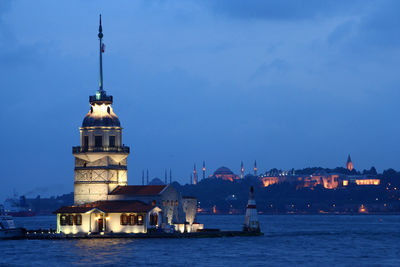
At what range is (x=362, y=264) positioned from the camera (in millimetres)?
72750

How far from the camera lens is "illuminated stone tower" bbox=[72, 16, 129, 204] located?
318 ft

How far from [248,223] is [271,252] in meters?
14.9

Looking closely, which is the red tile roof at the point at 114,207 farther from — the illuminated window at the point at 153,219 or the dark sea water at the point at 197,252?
the dark sea water at the point at 197,252

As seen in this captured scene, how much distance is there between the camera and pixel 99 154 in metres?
97.4

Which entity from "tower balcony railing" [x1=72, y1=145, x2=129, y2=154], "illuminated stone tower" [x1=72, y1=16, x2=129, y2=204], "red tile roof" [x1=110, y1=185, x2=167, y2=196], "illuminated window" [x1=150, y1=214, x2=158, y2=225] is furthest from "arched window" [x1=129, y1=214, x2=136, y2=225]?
"tower balcony railing" [x1=72, y1=145, x2=129, y2=154]

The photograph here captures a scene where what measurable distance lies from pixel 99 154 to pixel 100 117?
14.2ft

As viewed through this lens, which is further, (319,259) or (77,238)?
(77,238)

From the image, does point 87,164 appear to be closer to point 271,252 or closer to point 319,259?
point 271,252

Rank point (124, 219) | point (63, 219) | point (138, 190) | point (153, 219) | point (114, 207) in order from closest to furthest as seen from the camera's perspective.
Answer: point (124, 219)
point (114, 207)
point (153, 219)
point (63, 219)
point (138, 190)

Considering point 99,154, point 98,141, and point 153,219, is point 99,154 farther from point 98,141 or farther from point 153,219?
point 153,219

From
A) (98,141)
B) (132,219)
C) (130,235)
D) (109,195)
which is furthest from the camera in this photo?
(98,141)

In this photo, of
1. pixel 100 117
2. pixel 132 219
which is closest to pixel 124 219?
pixel 132 219

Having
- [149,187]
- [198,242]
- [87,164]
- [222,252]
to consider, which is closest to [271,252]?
[222,252]

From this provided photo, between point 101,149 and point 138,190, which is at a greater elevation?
point 101,149
